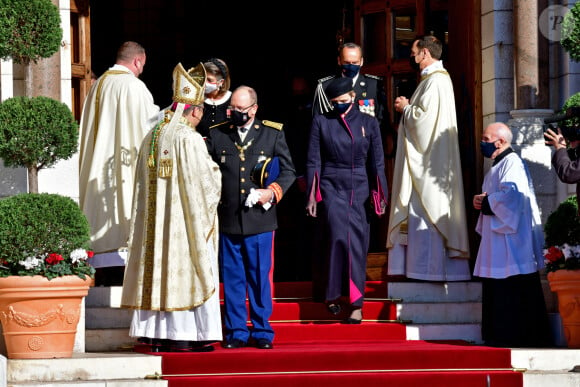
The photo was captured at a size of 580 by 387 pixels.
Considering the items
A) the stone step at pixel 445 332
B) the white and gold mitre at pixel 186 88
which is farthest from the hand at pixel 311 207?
the white and gold mitre at pixel 186 88

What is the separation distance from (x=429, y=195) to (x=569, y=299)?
1.67 meters

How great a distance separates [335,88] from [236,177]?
1142 mm

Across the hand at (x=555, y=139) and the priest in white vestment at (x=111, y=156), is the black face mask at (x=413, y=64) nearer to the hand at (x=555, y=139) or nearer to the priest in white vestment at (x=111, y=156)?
the hand at (x=555, y=139)

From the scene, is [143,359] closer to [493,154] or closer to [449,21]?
[493,154]

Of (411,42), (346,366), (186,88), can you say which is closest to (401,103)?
(411,42)

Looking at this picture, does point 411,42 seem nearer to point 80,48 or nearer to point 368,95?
point 368,95

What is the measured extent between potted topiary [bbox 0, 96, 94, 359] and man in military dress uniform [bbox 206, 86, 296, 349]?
1025 mm

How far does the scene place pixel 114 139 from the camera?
1188 centimetres

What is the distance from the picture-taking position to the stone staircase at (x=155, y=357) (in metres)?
10.0

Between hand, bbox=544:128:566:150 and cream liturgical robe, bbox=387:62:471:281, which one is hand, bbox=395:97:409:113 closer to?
cream liturgical robe, bbox=387:62:471:281

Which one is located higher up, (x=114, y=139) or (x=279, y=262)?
(x=114, y=139)

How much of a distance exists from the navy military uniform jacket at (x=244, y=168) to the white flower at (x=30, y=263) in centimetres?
138

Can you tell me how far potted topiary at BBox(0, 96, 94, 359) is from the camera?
1019 cm

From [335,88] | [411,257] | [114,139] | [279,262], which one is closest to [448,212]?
[411,257]
